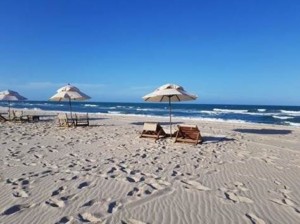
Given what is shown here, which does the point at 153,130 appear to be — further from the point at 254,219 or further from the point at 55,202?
the point at 254,219

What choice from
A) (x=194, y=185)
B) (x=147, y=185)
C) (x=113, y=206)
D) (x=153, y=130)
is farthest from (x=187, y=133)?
(x=113, y=206)

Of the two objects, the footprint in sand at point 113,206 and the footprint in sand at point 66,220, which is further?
the footprint in sand at point 113,206

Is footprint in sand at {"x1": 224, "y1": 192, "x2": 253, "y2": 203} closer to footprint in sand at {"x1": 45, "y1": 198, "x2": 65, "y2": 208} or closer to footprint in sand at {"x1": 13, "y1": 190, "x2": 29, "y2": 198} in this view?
footprint in sand at {"x1": 45, "y1": 198, "x2": 65, "y2": 208}

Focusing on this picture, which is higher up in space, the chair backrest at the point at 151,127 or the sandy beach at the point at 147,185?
the chair backrest at the point at 151,127

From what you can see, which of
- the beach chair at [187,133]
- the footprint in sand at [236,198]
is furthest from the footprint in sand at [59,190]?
the beach chair at [187,133]

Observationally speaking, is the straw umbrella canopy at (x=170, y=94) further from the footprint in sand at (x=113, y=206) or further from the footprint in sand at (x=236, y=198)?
the footprint in sand at (x=113, y=206)

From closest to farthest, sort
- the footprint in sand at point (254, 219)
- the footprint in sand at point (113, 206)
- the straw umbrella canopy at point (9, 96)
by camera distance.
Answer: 1. the footprint in sand at point (254, 219)
2. the footprint in sand at point (113, 206)
3. the straw umbrella canopy at point (9, 96)

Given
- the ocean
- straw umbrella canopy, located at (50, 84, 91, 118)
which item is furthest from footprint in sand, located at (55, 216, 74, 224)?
the ocean

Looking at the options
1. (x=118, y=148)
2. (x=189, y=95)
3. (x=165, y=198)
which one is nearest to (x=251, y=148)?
(x=189, y=95)

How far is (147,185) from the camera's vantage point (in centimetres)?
555

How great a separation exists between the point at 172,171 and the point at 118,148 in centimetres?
327

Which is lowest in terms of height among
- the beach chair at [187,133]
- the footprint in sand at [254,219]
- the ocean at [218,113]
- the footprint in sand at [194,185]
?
the ocean at [218,113]

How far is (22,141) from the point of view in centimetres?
1064

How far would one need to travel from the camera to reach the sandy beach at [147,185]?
4266 millimetres
